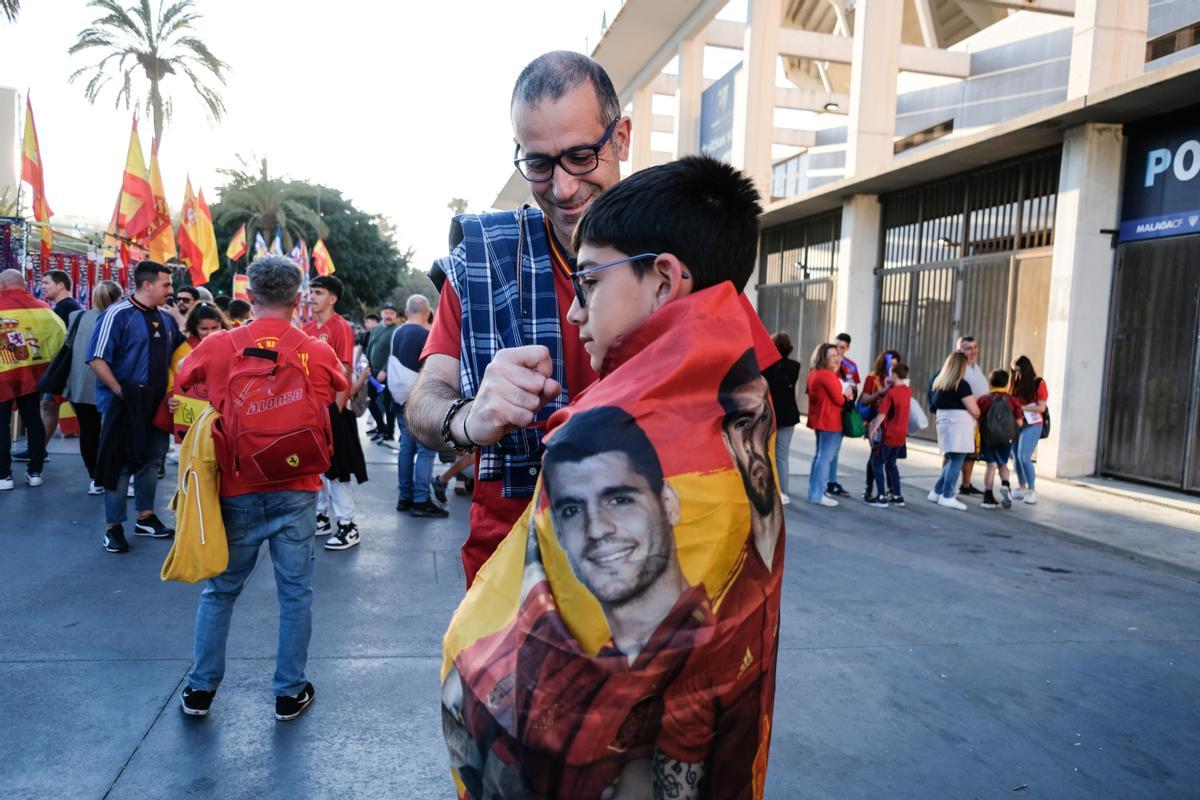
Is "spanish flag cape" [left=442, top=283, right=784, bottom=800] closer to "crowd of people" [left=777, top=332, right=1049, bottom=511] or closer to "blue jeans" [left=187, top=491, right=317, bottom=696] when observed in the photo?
"blue jeans" [left=187, top=491, right=317, bottom=696]

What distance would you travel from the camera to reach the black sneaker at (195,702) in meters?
3.59

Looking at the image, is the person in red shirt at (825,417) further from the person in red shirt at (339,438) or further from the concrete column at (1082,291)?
the person in red shirt at (339,438)

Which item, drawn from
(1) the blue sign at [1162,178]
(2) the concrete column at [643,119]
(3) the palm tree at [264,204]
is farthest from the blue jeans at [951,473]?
(3) the palm tree at [264,204]

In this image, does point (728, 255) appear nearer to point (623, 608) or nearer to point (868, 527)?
point (623, 608)

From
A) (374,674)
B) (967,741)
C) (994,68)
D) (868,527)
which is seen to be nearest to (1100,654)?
(967,741)

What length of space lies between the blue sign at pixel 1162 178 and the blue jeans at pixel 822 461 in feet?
15.8

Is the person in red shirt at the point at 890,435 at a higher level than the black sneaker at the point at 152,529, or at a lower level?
higher

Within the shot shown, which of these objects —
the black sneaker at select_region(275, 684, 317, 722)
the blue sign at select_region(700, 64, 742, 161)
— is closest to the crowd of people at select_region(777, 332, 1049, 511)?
the black sneaker at select_region(275, 684, 317, 722)

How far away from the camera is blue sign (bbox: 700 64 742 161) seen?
18.3 metres

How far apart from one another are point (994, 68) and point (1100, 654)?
16.0 metres

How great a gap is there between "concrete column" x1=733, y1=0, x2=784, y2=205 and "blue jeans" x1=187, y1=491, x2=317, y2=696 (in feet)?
48.7

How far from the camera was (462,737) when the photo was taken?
3.86 ft

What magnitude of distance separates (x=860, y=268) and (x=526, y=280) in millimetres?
15208

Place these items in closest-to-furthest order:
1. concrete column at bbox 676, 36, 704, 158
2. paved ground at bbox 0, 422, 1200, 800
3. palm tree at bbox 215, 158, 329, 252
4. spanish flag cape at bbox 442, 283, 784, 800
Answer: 1. spanish flag cape at bbox 442, 283, 784, 800
2. paved ground at bbox 0, 422, 1200, 800
3. concrete column at bbox 676, 36, 704, 158
4. palm tree at bbox 215, 158, 329, 252
